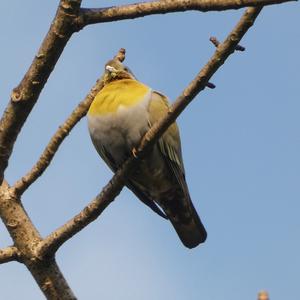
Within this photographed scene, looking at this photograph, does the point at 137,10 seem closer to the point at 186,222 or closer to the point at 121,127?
the point at 121,127

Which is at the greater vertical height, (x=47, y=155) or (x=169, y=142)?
(x=169, y=142)

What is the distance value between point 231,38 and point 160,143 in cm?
254

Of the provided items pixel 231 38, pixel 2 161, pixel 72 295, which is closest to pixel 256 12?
pixel 231 38

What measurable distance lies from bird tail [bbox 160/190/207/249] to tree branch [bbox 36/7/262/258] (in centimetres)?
219

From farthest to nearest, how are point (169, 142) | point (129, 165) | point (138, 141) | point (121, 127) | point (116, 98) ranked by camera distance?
point (169, 142) → point (116, 98) → point (121, 127) → point (138, 141) → point (129, 165)

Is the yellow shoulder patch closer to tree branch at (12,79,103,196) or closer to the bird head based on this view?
the bird head

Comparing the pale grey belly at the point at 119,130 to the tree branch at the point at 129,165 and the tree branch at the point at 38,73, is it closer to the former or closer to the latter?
the tree branch at the point at 129,165

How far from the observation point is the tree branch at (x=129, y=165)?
135 inches

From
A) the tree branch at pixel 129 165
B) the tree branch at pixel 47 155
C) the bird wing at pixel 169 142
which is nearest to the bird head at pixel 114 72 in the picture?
the bird wing at pixel 169 142

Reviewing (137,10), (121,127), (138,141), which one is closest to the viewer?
(137,10)

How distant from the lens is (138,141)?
5.54 m

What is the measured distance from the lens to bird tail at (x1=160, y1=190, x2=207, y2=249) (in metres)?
6.36

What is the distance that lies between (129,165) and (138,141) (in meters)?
1.31

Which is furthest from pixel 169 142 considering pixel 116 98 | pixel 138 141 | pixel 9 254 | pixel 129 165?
pixel 9 254
